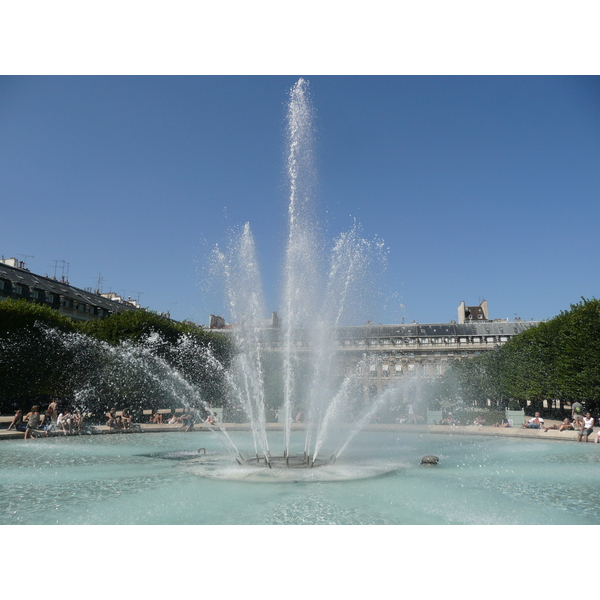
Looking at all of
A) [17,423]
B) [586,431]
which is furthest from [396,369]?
[17,423]

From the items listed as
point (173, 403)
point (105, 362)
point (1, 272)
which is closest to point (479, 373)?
point (173, 403)

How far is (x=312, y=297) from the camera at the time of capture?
22.2 metres

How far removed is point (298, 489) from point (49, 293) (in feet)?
217

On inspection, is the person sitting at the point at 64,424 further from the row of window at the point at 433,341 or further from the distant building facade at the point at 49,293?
the row of window at the point at 433,341

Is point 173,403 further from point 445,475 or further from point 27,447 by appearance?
point 445,475

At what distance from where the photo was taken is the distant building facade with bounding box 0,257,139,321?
63.5 m

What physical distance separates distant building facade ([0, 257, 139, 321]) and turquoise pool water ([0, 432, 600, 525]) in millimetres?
48574

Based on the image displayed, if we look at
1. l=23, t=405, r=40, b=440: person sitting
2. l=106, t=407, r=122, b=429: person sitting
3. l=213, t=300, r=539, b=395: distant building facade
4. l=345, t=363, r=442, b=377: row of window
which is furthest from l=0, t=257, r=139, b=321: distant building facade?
l=345, t=363, r=442, b=377: row of window

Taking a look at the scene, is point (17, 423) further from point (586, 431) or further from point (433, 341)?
point (433, 341)

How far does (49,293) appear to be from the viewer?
228 ft

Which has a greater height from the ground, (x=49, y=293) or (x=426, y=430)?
(x=49, y=293)

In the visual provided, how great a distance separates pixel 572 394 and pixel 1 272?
62584 millimetres

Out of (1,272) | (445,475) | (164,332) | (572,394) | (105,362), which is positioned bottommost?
(445,475)

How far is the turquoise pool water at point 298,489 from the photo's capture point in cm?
1012
